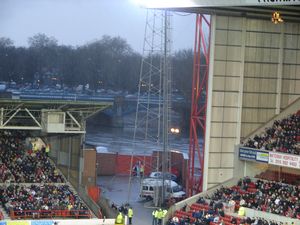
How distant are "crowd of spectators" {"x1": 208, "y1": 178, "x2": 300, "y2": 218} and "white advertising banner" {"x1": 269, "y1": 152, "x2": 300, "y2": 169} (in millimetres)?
1060

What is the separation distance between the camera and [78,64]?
93.5 meters

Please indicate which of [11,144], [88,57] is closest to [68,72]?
[88,57]

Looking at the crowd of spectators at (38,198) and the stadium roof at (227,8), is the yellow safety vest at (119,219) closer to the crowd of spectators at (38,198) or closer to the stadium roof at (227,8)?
the crowd of spectators at (38,198)

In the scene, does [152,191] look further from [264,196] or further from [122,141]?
[122,141]

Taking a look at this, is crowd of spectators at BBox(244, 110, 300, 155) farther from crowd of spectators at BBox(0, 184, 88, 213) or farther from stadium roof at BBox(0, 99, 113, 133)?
crowd of spectators at BBox(0, 184, 88, 213)

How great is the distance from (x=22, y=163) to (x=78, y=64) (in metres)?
59.8

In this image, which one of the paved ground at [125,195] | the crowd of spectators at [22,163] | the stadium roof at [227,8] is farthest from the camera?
the crowd of spectators at [22,163]

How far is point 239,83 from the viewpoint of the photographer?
110 ft

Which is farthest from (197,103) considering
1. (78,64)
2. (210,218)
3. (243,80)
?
(78,64)

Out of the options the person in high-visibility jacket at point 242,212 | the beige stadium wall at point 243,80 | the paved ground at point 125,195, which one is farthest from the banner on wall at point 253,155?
the paved ground at point 125,195

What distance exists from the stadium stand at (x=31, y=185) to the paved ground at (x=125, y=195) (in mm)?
2723

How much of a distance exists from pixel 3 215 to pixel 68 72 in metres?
64.2

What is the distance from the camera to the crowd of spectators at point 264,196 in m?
28.2

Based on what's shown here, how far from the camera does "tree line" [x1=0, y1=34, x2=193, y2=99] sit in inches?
3489
